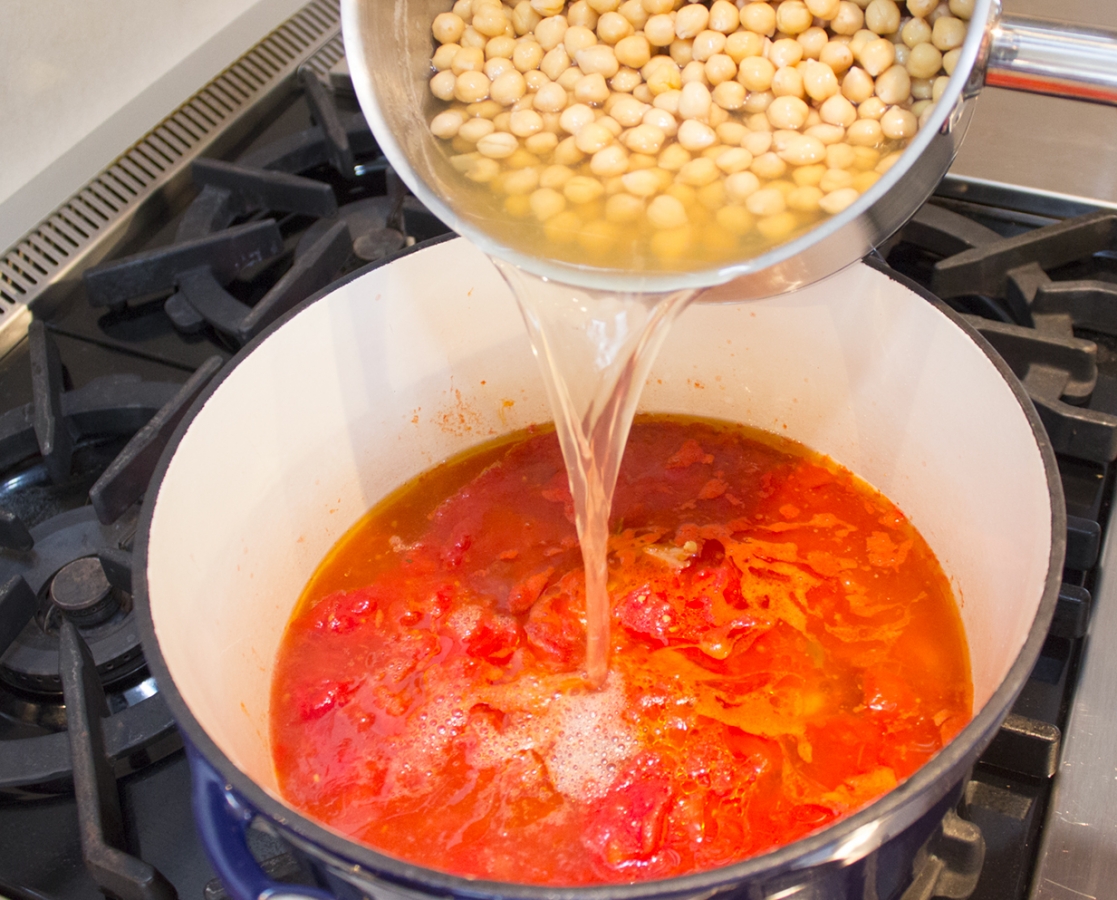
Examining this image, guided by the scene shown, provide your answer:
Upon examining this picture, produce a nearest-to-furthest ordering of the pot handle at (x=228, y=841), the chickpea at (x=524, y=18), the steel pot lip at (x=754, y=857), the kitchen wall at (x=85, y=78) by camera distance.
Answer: the steel pot lip at (x=754, y=857) → the pot handle at (x=228, y=841) → the chickpea at (x=524, y=18) → the kitchen wall at (x=85, y=78)

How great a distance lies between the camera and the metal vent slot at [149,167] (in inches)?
57.2

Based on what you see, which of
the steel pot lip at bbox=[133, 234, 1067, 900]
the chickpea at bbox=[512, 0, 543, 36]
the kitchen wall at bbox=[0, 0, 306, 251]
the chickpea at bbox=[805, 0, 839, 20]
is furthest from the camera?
the kitchen wall at bbox=[0, 0, 306, 251]

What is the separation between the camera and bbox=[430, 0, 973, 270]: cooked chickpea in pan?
0.96 meters

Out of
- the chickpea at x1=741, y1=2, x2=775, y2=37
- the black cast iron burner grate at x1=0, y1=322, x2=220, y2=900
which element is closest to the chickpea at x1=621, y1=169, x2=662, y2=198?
the chickpea at x1=741, y1=2, x2=775, y2=37

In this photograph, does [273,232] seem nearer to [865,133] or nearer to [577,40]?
[577,40]

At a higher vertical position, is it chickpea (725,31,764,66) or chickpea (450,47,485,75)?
chickpea (725,31,764,66)

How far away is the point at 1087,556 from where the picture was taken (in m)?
1.13

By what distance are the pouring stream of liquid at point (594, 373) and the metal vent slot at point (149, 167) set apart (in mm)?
771

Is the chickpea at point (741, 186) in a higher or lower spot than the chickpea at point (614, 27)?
lower

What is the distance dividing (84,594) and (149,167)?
745 millimetres

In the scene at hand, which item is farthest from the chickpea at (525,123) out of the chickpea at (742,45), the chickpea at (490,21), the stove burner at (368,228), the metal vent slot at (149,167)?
the metal vent slot at (149,167)

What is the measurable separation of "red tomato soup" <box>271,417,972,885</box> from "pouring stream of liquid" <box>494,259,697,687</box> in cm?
10

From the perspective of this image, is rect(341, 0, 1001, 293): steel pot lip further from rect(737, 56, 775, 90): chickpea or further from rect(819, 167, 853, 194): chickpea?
rect(737, 56, 775, 90): chickpea

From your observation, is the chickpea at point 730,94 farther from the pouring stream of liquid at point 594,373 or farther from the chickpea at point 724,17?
the pouring stream of liquid at point 594,373
